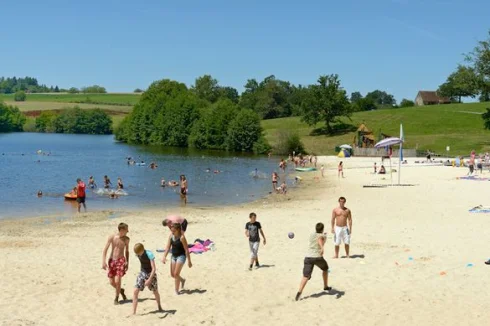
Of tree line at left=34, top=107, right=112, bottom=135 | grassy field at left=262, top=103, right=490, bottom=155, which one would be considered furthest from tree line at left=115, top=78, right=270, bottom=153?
tree line at left=34, top=107, right=112, bottom=135

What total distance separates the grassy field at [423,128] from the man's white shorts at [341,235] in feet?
187

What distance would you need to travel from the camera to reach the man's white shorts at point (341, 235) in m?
15.4

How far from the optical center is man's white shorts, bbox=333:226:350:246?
15.4 meters

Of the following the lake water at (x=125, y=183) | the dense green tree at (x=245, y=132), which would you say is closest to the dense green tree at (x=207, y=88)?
the dense green tree at (x=245, y=132)

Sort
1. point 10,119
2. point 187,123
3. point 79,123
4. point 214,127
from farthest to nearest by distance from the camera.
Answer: point 10,119, point 79,123, point 187,123, point 214,127

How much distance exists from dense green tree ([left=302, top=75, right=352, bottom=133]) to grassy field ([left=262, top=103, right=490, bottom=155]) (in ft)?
11.5

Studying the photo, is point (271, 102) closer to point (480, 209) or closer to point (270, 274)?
point (480, 209)

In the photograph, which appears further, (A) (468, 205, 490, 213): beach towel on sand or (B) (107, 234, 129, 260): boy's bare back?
(A) (468, 205, 490, 213): beach towel on sand

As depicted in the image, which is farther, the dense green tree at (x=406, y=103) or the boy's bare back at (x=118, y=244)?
the dense green tree at (x=406, y=103)

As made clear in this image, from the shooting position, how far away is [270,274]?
1423cm

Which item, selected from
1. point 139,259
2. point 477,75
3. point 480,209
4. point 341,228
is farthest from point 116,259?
point 477,75

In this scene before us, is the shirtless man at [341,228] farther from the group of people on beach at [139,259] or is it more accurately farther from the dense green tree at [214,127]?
the dense green tree at [214,127]

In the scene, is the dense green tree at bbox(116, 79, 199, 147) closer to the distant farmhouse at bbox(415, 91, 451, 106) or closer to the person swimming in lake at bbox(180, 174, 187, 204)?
the distant farmhouse at bbox(415, 91, 451, 106)

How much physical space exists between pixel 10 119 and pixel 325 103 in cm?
12584
